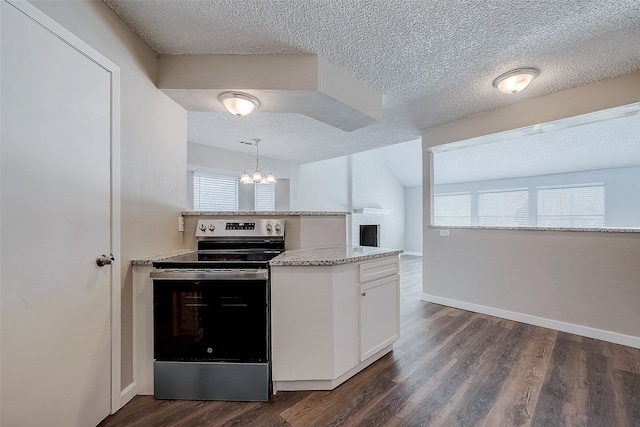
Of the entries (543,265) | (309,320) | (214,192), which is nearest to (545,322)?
(543,265)

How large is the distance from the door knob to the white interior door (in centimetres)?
3

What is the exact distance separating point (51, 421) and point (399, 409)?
70.8 inches

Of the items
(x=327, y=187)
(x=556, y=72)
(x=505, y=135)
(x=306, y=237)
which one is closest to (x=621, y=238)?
(x=505, y=135)

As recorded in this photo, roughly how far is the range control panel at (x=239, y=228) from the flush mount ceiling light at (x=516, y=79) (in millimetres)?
2335

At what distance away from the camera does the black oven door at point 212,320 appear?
169cm

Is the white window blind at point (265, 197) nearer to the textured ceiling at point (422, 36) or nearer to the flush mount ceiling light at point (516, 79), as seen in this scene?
the textured ceiling at point (422, 36)

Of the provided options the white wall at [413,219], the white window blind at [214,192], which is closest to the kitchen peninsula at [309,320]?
the white window blind at [214,192]

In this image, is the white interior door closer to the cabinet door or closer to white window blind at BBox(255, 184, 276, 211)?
the cabinet door

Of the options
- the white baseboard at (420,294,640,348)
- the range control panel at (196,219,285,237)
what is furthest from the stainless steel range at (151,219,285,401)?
the white baseboard at (420,294,640,348)

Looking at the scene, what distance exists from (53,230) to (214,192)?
4045 millimetres

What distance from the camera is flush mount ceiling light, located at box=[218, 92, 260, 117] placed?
2.09 metres

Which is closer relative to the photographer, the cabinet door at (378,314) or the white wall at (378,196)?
the cabinet door at (378,314)

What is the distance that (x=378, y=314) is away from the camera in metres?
2.10

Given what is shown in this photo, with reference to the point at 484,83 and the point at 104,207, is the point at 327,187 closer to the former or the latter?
the point at 484,83
